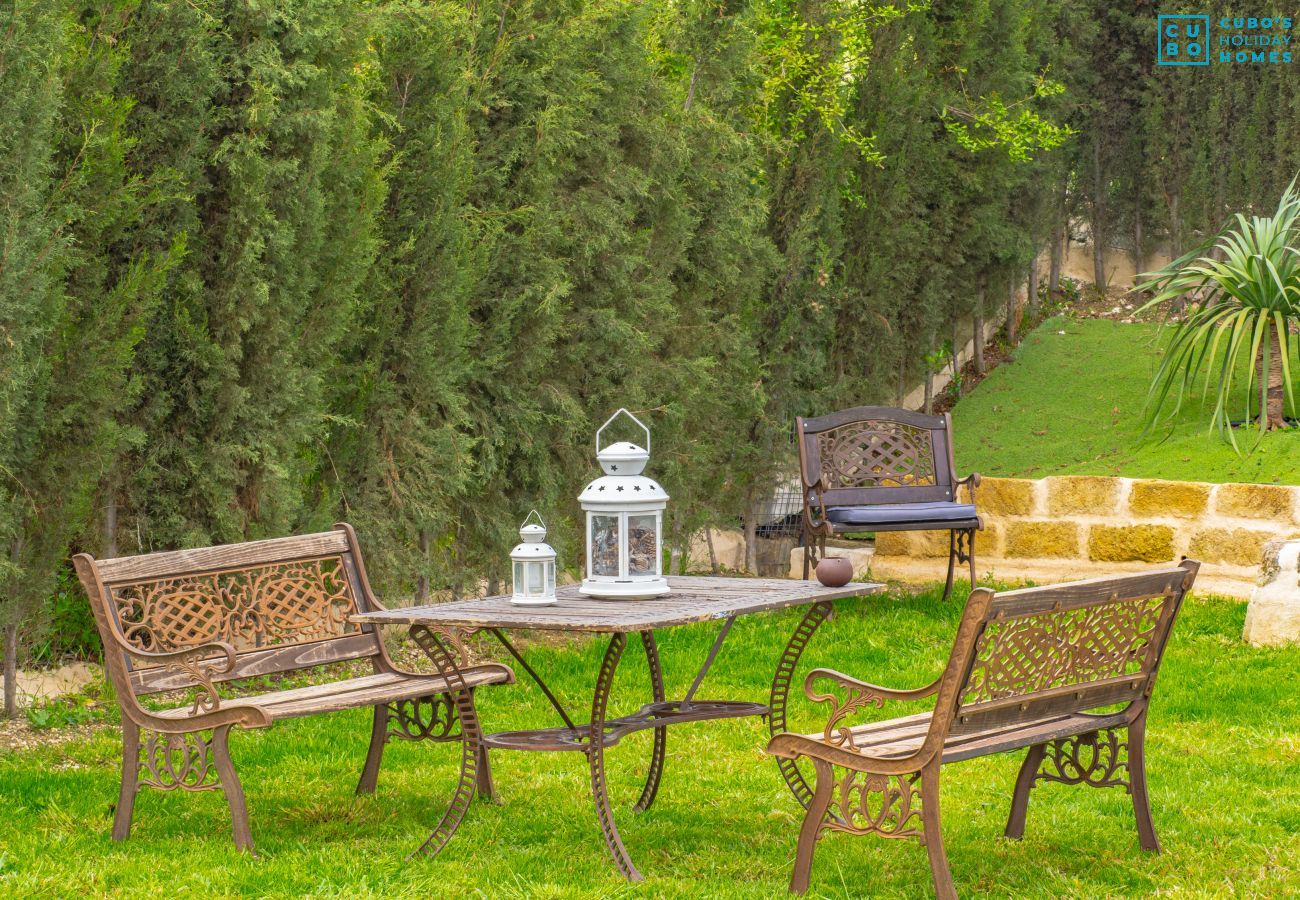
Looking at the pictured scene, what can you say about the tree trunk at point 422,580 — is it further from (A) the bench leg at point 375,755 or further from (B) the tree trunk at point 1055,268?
(B) the tree trunk at point 1055,268

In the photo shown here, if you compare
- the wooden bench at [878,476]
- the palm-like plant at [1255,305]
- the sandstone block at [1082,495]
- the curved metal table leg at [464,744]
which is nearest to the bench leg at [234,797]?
the curved metal table leg at [464,744]

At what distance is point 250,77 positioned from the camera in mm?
6117

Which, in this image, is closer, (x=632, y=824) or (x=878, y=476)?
(x=632, y=824)

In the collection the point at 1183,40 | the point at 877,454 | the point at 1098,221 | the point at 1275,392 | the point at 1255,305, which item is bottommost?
the point at 877,454

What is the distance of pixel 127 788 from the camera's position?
437cm

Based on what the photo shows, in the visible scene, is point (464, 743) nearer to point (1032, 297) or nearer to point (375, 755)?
point (375, 755)

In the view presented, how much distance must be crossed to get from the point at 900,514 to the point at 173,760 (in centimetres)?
464

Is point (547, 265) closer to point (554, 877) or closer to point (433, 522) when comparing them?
point (433, 522)

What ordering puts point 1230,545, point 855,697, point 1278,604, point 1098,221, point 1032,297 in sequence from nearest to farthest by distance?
point 855,697, point 1278,604, point 1230,545, point 1032,297, point 1098,221

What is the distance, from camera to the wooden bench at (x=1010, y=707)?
12.0ft

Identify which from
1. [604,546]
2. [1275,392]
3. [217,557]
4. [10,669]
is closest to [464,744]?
[604,546]

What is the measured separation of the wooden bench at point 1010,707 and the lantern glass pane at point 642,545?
0.68 meters

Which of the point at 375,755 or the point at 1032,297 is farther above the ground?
the point at 1032,297

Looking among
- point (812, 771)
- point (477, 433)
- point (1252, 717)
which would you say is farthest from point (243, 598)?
point (1252, 717)
